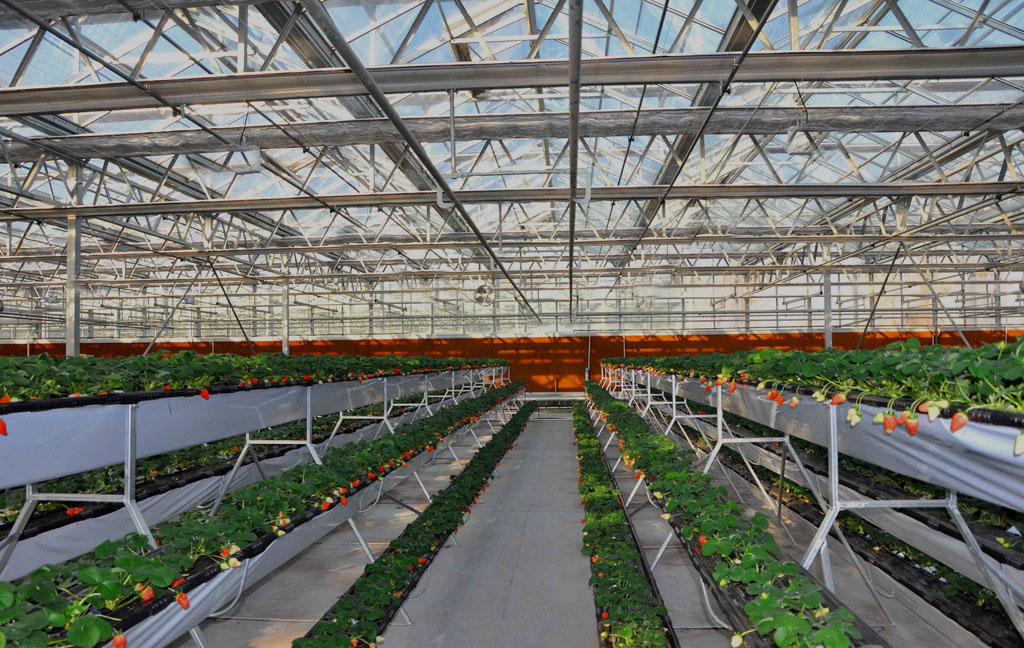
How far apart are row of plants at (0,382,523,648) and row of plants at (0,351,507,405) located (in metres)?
0.85

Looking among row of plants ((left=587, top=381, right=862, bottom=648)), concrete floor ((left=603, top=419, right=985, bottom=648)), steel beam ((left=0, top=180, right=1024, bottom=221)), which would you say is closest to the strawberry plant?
steel beam ((left=0, top=180, right=1024, bottom=221))

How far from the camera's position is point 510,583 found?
18.1 ft

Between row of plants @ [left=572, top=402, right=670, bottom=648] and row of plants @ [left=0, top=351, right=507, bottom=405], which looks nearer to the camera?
row of plants @ [left=0, top=351, right=507, bottom=405]

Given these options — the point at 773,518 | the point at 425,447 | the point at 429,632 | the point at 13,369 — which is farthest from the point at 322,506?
the point at 773,518

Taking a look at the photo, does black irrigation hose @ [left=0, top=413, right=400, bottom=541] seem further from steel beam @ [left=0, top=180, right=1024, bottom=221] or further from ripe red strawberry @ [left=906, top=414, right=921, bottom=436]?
ripe red strawberry @ [left=906, top=414, right=921, bottom=436]

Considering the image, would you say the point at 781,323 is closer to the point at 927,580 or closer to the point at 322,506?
the point at 927,580

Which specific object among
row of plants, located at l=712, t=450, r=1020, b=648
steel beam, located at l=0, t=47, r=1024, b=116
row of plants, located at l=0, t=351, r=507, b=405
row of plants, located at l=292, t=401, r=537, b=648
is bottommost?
row of plants, located at l=292, t=401, r=537, b=648

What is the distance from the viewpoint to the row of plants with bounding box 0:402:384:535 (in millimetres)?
4375

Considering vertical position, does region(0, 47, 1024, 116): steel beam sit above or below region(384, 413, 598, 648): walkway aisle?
above

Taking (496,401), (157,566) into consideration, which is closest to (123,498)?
(157,566)

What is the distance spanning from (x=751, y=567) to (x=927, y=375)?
1.18m

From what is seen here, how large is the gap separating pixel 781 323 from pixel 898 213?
13255 mm

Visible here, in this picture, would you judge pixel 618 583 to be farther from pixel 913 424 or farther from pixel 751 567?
pixel 913 424

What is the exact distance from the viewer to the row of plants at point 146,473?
4.38 m
